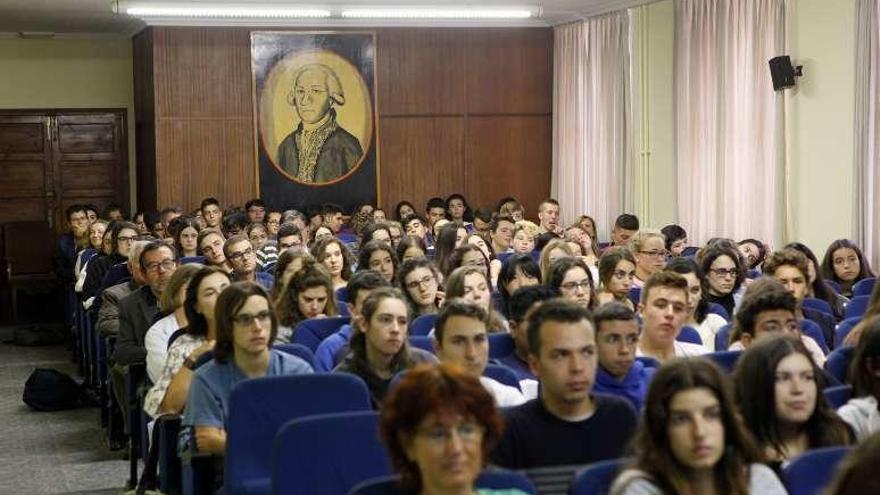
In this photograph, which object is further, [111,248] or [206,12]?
[206,12]

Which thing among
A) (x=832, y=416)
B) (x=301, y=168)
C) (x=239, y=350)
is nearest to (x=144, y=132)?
(x=301, y=168)

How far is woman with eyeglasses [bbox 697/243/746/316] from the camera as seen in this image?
27.5 ft

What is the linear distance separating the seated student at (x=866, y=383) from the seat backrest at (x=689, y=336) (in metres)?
2.02

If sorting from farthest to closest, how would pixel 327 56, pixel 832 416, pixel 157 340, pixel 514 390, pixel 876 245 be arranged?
1. pixel 327 56
2. pixel 876 245
3. pixel 157 340
4. pixel 514 390
5. pixel 832 416

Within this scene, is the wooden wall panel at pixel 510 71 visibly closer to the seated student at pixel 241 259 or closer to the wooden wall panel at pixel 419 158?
the wooden wall panel at pixel 419 158

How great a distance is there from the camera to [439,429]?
3.28 m

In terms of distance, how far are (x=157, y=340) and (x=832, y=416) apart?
376 centimetres

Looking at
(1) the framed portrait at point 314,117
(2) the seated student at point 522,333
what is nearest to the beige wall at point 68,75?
(1) the framed portrait at point 314,117

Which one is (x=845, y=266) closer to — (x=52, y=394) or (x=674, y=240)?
(x=674, y=240)

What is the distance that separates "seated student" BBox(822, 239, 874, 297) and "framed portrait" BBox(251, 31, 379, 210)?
812 cm

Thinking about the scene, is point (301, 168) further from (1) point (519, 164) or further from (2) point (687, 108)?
(2) point (687, 108)

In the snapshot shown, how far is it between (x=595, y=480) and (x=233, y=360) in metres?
2.43

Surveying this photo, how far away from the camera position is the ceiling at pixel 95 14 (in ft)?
48.6

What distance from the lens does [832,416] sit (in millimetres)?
4480
